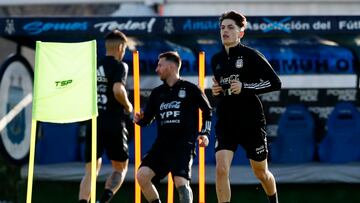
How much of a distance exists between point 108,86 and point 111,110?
0.27m

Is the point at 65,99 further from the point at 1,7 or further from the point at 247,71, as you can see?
the point at 1,7

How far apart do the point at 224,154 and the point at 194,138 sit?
0.82m

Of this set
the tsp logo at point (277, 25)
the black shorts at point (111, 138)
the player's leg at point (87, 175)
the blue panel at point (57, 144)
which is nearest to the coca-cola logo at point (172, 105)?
the black shorts at point (111, 138)

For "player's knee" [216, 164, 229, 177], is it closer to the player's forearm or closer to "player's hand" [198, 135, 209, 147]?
"player's hand" [198, 135, 209, 147]

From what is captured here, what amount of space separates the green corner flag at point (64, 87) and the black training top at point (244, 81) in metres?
1.30

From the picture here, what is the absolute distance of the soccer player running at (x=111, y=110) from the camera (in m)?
10.1

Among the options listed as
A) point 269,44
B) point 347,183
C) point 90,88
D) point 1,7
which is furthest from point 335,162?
point 1,7

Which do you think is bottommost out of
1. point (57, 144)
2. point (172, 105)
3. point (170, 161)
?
point (170, 161)

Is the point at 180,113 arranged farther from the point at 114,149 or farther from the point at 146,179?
the point at 114,149

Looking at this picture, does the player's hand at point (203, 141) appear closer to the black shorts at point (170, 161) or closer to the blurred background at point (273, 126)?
the black shorts at point (170, 161)

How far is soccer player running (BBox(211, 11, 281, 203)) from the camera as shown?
8.66m

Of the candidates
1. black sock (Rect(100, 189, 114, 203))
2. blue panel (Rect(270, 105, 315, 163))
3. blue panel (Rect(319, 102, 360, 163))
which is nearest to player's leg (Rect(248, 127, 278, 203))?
black sock (Rect(100, 189, 114, 203))

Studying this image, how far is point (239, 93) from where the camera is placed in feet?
28.2

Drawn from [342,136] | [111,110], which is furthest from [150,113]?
[342,136]
